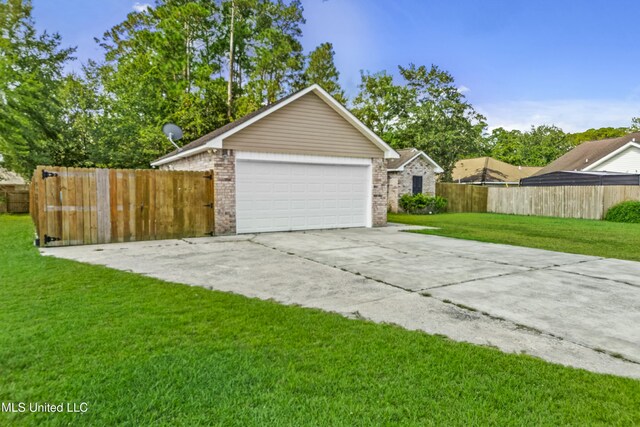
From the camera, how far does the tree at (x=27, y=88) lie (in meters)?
17.0

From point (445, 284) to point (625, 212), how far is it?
56.0 feet

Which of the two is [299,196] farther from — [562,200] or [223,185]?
[562,200]

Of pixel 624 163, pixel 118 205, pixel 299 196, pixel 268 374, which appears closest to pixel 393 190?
pixel 299 196

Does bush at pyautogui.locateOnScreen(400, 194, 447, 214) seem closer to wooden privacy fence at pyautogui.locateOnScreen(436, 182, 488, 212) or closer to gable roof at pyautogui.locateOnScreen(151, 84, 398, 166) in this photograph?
wooden privacy fence at pyautogui.locateOnScreen(436, 182, 488, 212)

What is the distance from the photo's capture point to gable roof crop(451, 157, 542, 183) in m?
33.9

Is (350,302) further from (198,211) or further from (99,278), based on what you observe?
(198,211)

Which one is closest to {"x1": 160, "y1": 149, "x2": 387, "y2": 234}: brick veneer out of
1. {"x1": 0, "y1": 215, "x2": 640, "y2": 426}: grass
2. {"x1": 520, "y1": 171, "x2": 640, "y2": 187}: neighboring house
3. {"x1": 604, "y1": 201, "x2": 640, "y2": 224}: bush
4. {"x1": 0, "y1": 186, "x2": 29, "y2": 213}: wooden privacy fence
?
{"x1": 0, "y1": 215, "x2": 640, "y2": 426}: grass

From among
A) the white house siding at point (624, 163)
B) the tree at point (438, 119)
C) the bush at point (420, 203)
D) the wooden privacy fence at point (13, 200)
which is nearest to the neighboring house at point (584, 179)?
the white house siding at point (624, 163)

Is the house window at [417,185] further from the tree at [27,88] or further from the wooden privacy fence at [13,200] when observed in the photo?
the wooden privacy fence at [13,200]

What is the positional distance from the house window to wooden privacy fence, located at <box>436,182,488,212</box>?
1470mm

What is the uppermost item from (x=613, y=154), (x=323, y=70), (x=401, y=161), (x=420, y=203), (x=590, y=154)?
(x=323, y=70)

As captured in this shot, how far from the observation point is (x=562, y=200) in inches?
779

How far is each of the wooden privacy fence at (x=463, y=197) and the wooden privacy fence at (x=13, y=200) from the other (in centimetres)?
2450

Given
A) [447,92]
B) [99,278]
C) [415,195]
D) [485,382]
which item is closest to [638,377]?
[485,382]
